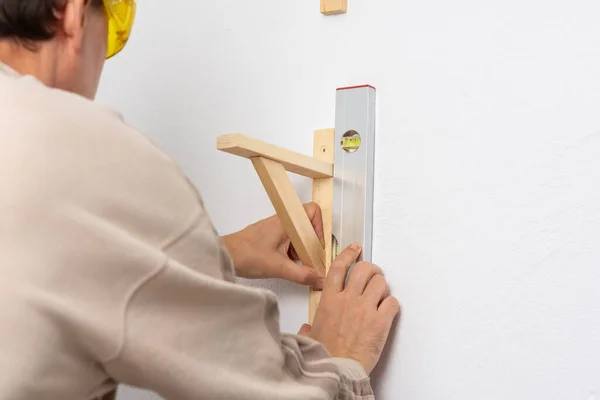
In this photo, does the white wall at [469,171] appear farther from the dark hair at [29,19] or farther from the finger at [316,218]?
the dark hair at [29,19]

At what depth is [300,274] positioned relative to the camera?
0.87 metres

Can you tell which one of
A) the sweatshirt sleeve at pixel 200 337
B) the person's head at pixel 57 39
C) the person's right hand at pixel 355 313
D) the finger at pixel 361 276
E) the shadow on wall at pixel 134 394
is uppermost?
the person's head at pixel 57 39

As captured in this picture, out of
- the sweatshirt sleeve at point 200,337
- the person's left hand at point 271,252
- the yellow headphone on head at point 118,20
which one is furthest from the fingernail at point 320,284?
the yellow headphone on head at point 118,20

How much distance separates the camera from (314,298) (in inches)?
35.4

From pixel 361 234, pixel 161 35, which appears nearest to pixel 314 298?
pixel 361 234

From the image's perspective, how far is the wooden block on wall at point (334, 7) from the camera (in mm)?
934

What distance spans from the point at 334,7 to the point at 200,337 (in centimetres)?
54

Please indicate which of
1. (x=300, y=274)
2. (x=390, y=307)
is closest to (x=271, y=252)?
(x=300, y=274)

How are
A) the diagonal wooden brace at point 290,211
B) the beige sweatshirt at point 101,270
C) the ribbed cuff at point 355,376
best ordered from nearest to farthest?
1. the beige sweatshirt at point 101,270
2. the ribbed cuff at point 355,376
3. the diagonal wooden brace at point 290,211

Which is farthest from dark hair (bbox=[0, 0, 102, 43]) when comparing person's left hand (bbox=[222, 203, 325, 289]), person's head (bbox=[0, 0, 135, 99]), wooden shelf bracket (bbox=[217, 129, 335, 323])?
person's left hand (bbox=[222, 203, 325, 289])

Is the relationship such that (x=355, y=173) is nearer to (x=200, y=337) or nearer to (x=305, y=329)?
(x=305, y=329)

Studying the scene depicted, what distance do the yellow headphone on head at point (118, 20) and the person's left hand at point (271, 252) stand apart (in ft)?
0.98

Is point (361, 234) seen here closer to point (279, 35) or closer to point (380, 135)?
point (380, 135)

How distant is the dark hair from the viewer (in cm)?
62
